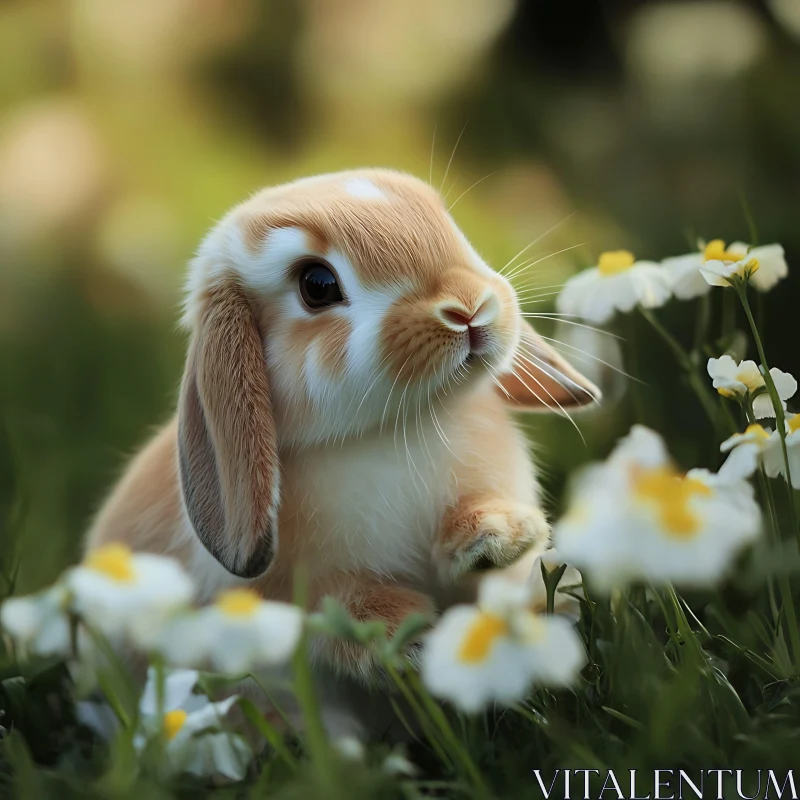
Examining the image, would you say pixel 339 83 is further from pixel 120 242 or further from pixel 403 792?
pixel 403 792

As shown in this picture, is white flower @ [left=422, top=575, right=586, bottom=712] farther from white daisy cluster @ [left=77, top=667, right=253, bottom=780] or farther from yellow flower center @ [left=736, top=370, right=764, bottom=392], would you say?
yellow flower center @ [left=736, top=370, right=764, bottom=392]

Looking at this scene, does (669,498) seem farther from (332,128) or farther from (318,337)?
(332,128)

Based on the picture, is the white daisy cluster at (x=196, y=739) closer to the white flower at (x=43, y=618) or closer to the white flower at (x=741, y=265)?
the white flower at (x=43, y=618)

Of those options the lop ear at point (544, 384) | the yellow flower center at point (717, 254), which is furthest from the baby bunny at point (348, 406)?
the yellow flower center at point (717, 254)

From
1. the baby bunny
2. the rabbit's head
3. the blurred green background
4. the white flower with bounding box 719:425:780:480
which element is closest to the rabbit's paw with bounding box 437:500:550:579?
the baby bunny

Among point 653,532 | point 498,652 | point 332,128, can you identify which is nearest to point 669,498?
point 653,532

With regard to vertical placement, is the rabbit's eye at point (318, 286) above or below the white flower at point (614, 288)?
above
